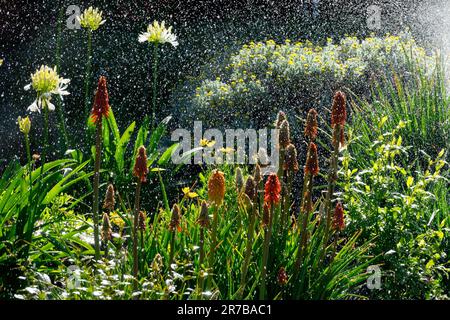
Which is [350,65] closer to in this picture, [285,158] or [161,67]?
[161,67]

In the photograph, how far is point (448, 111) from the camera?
4.22 metres

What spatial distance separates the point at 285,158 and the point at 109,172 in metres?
1.91

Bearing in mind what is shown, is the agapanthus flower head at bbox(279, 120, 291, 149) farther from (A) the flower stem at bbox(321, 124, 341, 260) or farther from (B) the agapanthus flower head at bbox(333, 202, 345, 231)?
(B) the agapanthus flower head at bbox(333, 202, 345, 231)

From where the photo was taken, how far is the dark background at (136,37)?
685 cm

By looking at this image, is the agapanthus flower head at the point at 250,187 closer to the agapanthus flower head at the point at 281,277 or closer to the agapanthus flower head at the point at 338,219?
the agapanthus flower head at the point at 281,277

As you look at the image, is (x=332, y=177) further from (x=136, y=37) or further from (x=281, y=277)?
(x=136, y=37)

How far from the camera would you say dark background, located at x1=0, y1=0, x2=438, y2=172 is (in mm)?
6848

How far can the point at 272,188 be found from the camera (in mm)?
2119

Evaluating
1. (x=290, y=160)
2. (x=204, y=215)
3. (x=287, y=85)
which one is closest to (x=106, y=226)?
(x=204, y=215)

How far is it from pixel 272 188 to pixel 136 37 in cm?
623

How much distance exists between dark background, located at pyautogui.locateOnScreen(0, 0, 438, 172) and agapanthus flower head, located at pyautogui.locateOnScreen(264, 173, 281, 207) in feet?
12.8

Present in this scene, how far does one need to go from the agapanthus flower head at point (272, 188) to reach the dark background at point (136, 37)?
3904 mm

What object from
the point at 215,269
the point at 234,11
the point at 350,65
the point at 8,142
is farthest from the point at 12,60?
the point at 215,269

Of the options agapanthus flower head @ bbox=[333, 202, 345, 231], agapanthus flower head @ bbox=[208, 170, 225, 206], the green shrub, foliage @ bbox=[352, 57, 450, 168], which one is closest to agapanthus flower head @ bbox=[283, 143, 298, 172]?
agapanthus flower head @ bbox=[333, 202, 345, 231]
